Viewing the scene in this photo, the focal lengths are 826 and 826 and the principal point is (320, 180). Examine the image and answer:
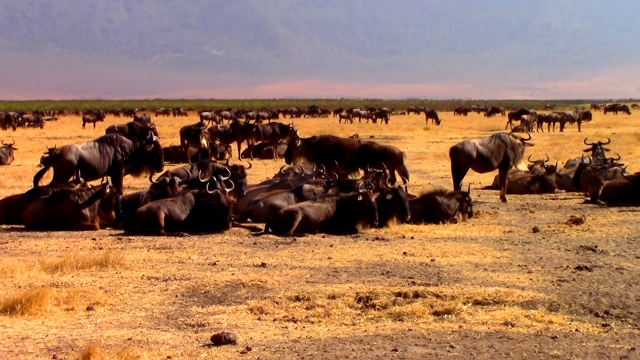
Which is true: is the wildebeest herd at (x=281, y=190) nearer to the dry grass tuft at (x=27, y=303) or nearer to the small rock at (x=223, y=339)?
the dry grass tuft at (x=27, y=303)

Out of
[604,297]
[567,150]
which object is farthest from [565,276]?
[567,150]

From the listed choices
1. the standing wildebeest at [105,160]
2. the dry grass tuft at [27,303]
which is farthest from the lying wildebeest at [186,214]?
the dry grass tuft at [27,303]

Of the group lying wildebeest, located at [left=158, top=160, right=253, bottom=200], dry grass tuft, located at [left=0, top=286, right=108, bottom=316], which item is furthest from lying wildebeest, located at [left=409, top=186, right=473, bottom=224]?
dry grass tuft, located at [left=0, top=286, right=108, bottom=316]

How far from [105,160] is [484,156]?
878 cm

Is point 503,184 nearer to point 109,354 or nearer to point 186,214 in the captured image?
point 186,214

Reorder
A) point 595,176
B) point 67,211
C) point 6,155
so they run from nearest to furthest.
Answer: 1. point 67,211
2. point 595,176
3. point 6,155

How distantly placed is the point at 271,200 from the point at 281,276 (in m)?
4.73

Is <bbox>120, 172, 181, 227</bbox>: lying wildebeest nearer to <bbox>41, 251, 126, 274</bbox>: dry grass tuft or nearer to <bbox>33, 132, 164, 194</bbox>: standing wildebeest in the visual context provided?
<bbox>33, 132, 164, 194</bbox>: standing wildebeest

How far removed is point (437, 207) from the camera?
1571cm

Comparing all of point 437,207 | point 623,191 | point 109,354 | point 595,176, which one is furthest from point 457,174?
point 109,354

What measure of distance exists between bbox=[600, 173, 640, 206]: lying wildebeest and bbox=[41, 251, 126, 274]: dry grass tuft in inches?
445

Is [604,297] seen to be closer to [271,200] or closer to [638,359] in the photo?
[638,359]

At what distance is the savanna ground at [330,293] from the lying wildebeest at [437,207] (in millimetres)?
556

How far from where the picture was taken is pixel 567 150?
34688mm
